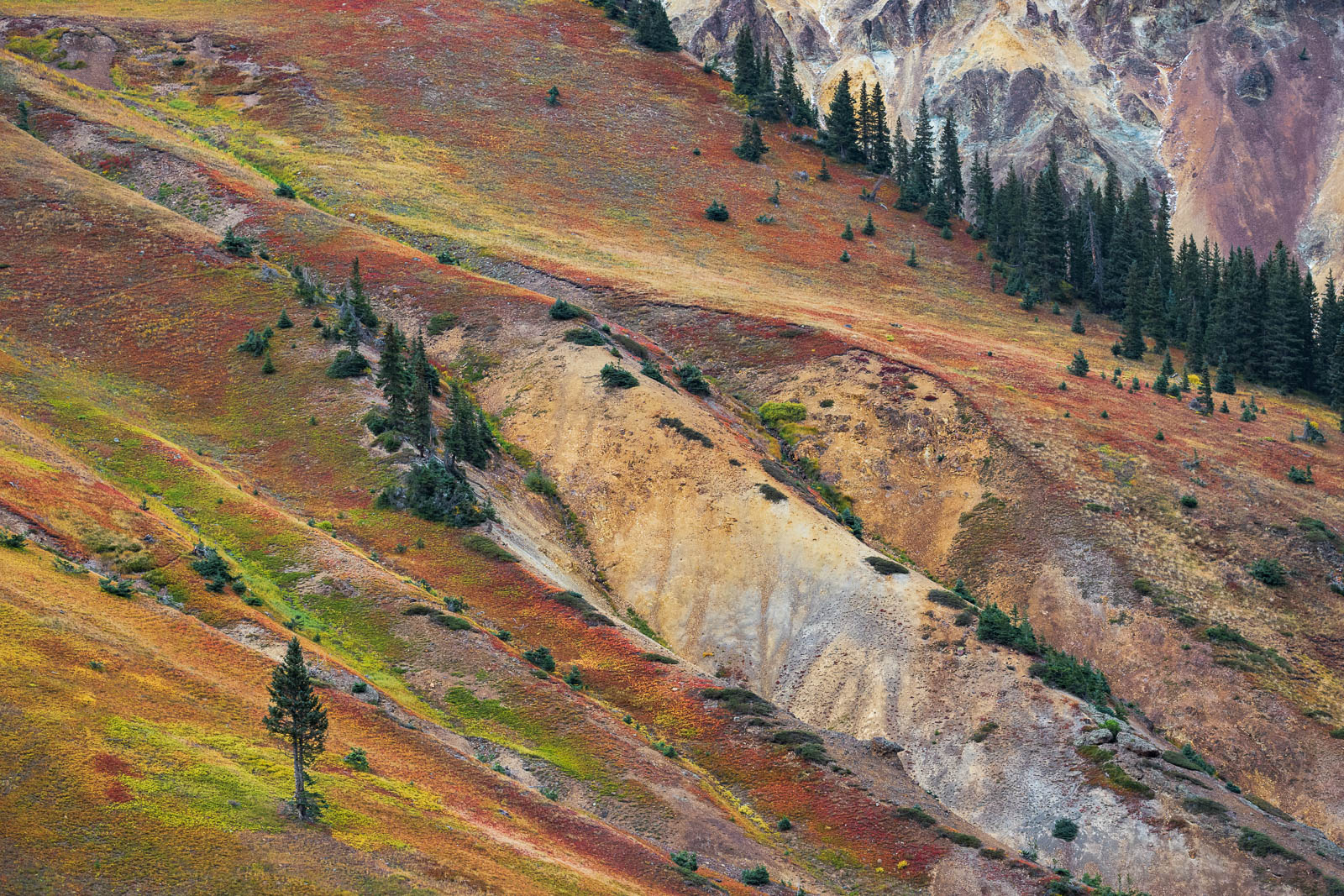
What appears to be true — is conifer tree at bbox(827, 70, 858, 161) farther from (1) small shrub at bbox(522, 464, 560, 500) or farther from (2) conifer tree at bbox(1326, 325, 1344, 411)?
(1) small shrub at bbox(522, 464, 560, 500)

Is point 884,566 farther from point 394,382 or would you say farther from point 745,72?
point 745,72

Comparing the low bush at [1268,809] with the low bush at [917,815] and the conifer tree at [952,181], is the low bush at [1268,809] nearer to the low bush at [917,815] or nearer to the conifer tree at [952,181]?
the low bush at [917,815]

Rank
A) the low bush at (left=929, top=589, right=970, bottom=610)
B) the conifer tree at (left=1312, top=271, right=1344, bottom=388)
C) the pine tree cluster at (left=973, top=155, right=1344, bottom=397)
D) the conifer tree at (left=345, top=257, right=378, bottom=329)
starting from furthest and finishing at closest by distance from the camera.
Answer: the pine tree cluster at (left=973, top=155, right=1344, bottom=397), the conifer tree at (left=1312, top=271, right=1344, bottom=388), the conifer tree at (left=345, top=257, right=378, bottom=329), the low bush at (left=929, top=589, right=970, bottom=610)

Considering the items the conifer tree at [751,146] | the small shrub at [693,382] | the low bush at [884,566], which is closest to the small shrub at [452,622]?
the low bush at [884,566]

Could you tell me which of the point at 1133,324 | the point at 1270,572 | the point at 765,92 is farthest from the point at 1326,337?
the point at 765,92

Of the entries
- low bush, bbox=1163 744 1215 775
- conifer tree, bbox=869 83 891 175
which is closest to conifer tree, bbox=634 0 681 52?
conifer tree, bbox=869 83 891 175

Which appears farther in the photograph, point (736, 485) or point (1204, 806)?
point (736, 485)
